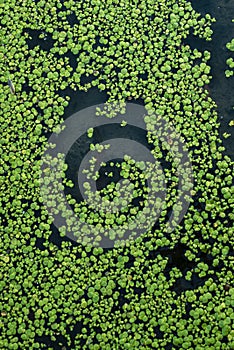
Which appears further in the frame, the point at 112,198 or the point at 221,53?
the point at 221,53

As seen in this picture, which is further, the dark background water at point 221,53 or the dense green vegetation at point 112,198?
the dark background water at point 221,53

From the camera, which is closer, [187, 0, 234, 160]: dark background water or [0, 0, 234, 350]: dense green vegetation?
[0, 0, 234, 350]: dense green vegetation

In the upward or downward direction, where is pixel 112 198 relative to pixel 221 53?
downward

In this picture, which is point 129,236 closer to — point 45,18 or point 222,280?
point 222,280

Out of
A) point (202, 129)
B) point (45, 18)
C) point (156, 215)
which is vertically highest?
point (45, 18)

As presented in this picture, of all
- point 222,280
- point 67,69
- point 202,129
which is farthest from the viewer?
point 67,69

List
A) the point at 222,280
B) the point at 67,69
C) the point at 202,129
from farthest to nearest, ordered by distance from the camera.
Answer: the point at 67,69
the point at 202,129
the point at 222,280

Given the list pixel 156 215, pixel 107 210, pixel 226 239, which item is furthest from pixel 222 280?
pixel 107 210

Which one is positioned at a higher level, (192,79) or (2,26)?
(2,26)
